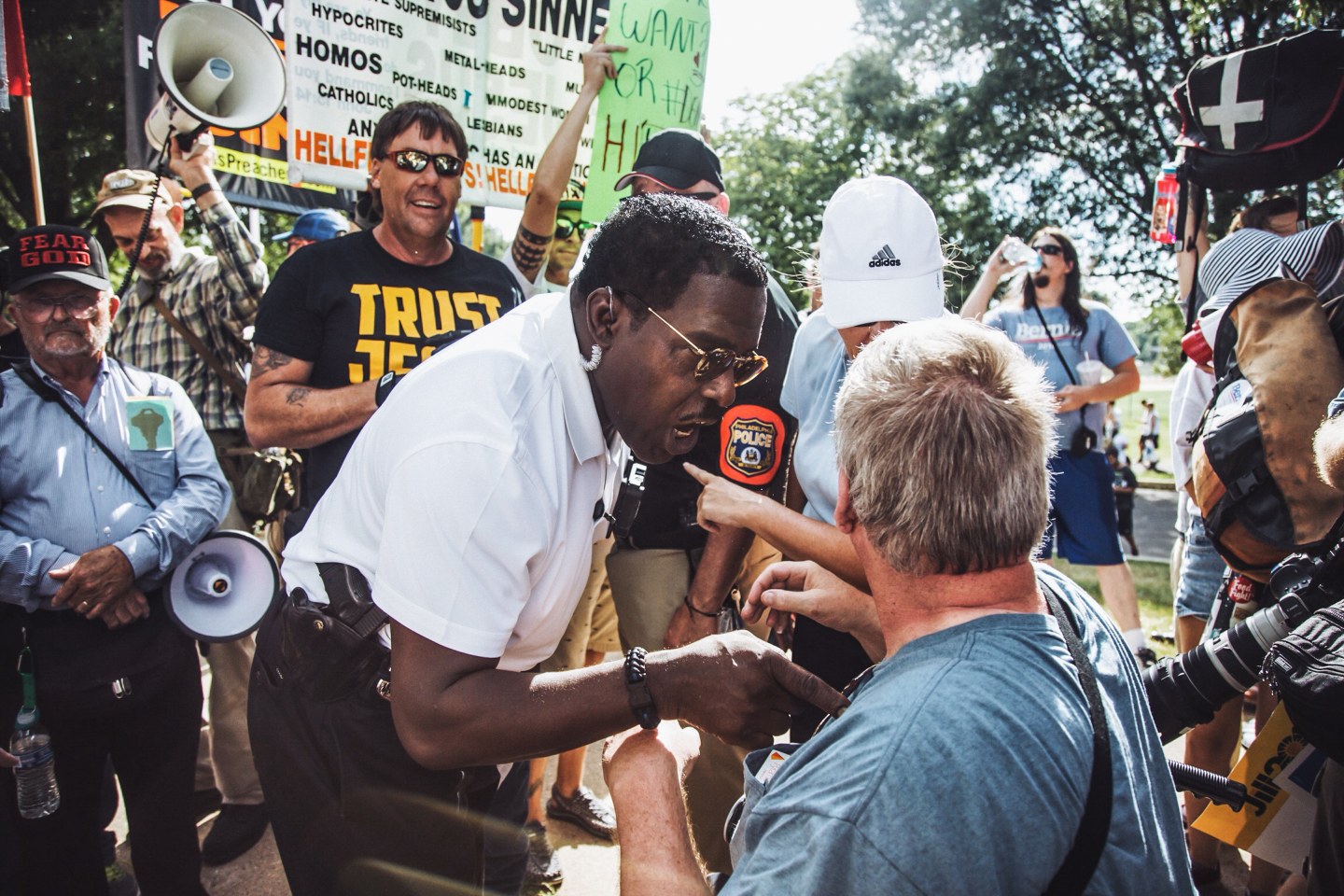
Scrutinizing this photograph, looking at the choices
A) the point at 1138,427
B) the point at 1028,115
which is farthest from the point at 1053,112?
the point at 1138,427

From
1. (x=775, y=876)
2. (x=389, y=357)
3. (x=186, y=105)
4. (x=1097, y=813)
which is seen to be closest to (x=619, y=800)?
(x=775, y=876)

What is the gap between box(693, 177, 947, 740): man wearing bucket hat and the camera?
7.19 ft

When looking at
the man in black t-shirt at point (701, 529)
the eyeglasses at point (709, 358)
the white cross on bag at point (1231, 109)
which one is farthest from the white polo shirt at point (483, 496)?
the white cross on bag at point (1231, 109)

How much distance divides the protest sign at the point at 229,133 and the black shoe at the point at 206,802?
2.72m

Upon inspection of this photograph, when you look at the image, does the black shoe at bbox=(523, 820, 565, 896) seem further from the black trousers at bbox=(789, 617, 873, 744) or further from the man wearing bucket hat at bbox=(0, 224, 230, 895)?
the black trousers at bbox=(789, 617, 873, 744)

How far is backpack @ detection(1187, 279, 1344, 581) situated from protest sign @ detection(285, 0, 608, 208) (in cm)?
298

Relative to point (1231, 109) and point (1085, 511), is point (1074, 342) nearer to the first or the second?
point (1085, 511)

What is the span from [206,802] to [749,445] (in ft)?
9.46

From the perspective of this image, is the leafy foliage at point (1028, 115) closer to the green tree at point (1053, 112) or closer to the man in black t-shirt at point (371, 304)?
the green tree at point (1053, 112)

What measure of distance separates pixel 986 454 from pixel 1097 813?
0.47 m

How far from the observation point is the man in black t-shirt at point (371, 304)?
2.60m

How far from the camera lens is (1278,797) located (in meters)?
2.23

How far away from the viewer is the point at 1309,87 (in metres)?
3.19

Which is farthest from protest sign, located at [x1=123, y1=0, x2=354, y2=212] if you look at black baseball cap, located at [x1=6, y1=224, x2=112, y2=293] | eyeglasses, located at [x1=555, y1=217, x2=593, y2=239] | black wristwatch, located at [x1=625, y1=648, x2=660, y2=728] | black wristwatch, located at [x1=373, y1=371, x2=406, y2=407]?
black wristwatch, located at [x1=625, y1=648, x2=660, y2=728]
